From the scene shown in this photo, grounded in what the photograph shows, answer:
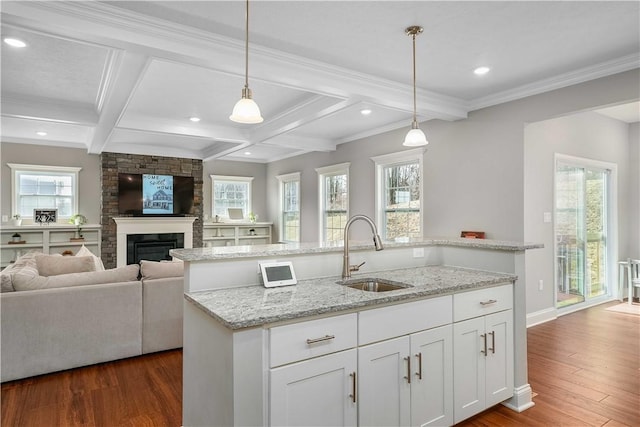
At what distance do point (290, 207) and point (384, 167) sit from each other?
10.1ft

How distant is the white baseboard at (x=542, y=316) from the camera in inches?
169

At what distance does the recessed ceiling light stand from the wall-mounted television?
4317 mm

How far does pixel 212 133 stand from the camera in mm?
5656

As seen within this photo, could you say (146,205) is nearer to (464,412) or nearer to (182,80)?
(182,80)

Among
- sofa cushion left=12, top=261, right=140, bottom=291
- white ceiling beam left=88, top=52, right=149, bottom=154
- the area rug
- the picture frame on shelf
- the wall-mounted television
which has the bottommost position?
the area rug

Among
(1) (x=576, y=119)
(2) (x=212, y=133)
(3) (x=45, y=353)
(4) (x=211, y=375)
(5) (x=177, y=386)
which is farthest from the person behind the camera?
(2) (x=212, y=133)

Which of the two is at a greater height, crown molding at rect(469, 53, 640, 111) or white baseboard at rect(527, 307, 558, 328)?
crown molding at rect(469, 53, 640, 111)

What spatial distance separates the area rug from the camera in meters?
4.86

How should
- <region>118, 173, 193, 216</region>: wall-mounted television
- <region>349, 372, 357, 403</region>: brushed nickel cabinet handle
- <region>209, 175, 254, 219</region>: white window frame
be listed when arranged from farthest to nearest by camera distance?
1. <region>209, 175, 254, 219</region>: white window frame
2. <region>118, 173, 193, 216</region>: wall-mounted television
3. <region>349, 372, 357, 403</region>: brushed nickel cabinet handle

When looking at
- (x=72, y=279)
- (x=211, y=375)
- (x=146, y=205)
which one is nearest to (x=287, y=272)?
(x=211, y=375)

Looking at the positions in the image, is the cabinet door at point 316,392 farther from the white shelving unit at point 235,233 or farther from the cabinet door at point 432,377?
the white shelving unit at point 235,233

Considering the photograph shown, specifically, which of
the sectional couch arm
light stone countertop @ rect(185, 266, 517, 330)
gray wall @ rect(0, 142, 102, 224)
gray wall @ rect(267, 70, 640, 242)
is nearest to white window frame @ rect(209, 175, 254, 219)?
gray wall @ rect(0, 142, 102, 224)

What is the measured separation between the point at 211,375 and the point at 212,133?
4557 millimetres

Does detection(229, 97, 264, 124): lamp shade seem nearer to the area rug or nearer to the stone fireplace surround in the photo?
the area rug
